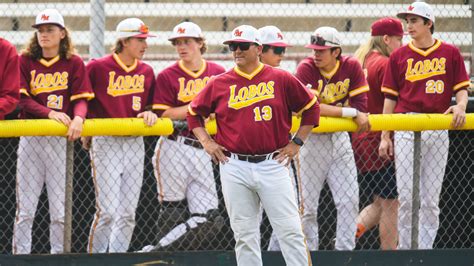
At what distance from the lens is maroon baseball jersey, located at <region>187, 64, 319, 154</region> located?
5586 millimetres

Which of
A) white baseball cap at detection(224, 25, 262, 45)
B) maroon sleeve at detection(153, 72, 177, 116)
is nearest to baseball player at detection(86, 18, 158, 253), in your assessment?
maroon sleeve at detection(153, 72, 177, 116)

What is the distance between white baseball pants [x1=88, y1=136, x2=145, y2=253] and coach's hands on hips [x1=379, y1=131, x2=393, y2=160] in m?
1.76

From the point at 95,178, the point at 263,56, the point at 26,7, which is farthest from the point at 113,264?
the point at 26,7

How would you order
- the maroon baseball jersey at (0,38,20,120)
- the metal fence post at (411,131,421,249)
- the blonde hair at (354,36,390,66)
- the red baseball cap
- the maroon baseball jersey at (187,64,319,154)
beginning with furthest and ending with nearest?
the blonde hair at (354,36,390,66) → the red baseball cap → the metal fence post at (411,131,421,249) → the maroon baseball jersey at (0,38,20,120) → the maroon baseball jersey at (187,64,319,154)

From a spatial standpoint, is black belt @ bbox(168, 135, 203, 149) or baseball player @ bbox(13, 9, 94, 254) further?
black belt @ bbox(168, 135, 203, 149)

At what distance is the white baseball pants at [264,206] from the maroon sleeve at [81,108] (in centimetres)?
121

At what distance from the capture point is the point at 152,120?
635 centimetres

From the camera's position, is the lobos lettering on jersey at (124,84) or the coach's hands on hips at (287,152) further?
the lobos lettering on jersey at (124,84)

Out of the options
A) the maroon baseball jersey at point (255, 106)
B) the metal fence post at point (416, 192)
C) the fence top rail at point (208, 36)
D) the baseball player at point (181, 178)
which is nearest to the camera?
the maroon baseball jersey at point (255, 106)

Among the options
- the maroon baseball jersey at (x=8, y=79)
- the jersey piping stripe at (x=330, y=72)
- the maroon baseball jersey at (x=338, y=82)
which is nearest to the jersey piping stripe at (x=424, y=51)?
the maroon baseball jersey at (x=338, y=82)

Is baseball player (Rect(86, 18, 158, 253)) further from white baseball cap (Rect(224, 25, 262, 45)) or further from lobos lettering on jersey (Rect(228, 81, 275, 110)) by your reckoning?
white baseball cap (Rect(224, 25, 262, 45))

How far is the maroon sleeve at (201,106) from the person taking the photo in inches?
225

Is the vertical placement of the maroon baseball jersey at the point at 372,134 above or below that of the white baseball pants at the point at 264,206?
above

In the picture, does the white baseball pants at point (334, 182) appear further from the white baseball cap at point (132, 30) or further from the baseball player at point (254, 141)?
the white baseball cap at point (132, 30)
